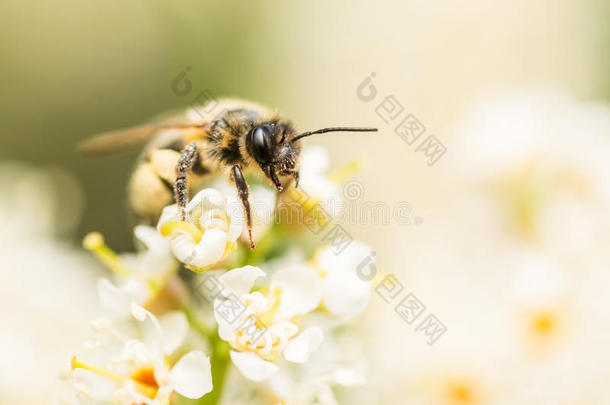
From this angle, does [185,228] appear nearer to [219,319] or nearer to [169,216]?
[169,216]

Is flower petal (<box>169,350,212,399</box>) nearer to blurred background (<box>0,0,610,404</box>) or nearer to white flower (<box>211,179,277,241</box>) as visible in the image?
white flower (<box>211,179,277,241</box>)

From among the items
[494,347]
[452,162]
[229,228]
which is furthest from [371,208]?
[229,228]

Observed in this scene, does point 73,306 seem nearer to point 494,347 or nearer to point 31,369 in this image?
point 31,369

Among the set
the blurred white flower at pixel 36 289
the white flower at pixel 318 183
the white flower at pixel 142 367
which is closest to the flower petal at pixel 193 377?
the white flower at pixel 142 367

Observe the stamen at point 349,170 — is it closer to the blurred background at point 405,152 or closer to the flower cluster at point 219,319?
the flower cluster at point 219,319

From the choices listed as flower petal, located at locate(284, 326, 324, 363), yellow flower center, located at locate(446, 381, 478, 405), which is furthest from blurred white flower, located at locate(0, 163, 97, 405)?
yellow flower center, located at locate(446, 381, 478, 405)

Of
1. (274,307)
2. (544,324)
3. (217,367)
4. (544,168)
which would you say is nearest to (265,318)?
(274,307)
